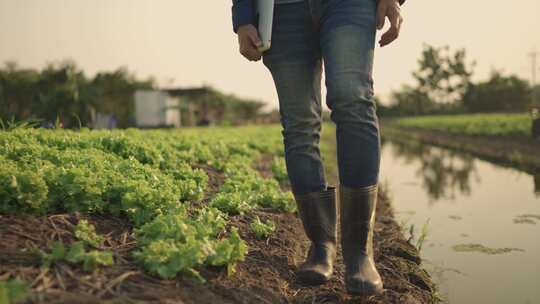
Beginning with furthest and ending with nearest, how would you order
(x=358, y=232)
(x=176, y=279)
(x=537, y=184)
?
(x=537, y=184) → (x=358, y=232) → (x=176, y=279)

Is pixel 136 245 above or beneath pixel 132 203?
beneath

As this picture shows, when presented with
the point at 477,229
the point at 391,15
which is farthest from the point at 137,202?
the point at 477,229

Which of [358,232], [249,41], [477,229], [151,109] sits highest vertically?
[151,109]

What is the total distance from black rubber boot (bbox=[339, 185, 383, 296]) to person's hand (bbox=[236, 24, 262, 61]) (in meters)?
0.71

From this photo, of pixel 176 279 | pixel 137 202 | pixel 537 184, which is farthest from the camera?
pixel 537 184

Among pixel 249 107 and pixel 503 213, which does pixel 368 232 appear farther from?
pixel 249 107

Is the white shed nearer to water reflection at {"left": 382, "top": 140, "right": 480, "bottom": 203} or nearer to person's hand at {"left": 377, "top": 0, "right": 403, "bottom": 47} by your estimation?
water reflection at {"left": 382, "top": 140, "right": 480, "bottom": 203}

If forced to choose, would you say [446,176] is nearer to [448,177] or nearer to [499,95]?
[448,177]

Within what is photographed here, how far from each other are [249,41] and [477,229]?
2471 millimetres

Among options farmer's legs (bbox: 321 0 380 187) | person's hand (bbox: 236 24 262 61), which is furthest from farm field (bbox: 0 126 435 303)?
person's hand (bbox: 236 24 262 61)

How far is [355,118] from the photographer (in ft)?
6.46

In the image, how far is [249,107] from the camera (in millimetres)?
62781

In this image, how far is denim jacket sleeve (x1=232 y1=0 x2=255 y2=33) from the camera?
222 centimetres

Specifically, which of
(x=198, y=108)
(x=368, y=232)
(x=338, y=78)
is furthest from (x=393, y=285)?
(x=198, y=108)
